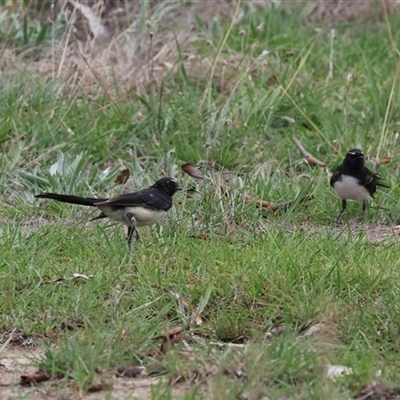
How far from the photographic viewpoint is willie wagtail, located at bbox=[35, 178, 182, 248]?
21.4 ft

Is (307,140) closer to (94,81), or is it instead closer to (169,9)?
(94,81)

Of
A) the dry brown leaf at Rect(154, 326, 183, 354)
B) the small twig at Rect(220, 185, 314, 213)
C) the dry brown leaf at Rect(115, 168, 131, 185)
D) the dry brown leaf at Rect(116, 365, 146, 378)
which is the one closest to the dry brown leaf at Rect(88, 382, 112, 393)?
the dry brown leaf at Rect(116, 365, 146, 378)

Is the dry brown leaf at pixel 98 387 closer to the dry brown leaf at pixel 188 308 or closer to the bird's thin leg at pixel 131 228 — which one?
the dry brown leaf at pixel 188 308

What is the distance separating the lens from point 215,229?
22.7 ft

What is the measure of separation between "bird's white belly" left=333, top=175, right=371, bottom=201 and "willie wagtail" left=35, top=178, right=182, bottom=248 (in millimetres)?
1394

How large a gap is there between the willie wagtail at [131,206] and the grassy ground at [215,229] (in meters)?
0.14

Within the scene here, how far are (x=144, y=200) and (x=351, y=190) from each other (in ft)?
5.28

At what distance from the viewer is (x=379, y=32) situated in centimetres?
1155

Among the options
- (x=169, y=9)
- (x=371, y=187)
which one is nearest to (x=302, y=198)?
(x=371, y=187)

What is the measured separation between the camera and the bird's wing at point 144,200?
21.5 feet

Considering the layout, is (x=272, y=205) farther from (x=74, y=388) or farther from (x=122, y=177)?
(x=74, y=388)

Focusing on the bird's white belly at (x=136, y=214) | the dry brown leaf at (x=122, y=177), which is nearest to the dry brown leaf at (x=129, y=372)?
the bird's white belly at (x=136, y=214)

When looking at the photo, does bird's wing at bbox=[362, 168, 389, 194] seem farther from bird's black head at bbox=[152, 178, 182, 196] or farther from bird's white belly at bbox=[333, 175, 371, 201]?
bird's black head at bbox=[152, 178, 182, 196]

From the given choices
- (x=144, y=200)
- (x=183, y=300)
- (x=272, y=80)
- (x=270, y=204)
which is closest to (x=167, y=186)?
(x=144, y=200)
